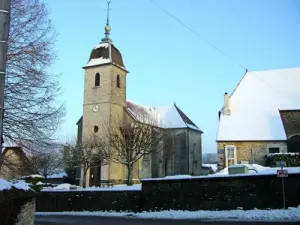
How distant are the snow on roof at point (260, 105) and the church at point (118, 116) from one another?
44.9ft

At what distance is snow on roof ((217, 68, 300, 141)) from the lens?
1348 inches

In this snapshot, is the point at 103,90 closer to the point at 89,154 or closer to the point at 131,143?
the point at 89,154

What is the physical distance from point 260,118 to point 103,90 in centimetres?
2073

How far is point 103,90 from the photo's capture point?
47.8 metres

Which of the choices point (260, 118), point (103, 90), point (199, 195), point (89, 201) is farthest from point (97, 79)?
point (199, 195)

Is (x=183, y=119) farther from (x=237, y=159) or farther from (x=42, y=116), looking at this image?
(x=42, y=116)

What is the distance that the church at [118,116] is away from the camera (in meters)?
46.3

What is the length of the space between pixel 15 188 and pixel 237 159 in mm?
29122

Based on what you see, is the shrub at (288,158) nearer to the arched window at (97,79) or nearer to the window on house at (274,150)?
the window on house at (274,150)

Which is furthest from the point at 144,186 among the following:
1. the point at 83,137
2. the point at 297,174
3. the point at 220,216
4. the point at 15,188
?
the point at 83,137

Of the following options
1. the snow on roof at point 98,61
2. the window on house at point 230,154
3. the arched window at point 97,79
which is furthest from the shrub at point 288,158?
the arched window at point 97,79

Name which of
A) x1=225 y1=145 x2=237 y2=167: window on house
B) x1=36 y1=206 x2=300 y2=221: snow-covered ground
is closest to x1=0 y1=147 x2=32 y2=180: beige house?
x1=36 y1=206 x2=300 y2=221: snow-covered ground

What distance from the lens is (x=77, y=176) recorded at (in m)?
46.9

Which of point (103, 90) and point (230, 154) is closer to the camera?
point (230, 154)
